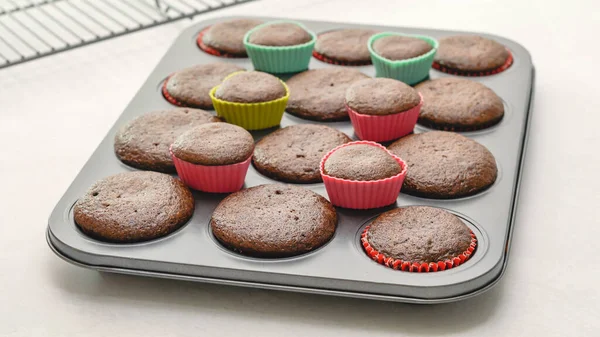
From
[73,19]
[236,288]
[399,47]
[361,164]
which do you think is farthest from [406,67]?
[73,19]

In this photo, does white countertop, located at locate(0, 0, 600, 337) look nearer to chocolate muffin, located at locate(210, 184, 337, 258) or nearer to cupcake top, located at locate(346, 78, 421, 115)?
chocolate muffin, located at locate(210, 184, 337, 258)

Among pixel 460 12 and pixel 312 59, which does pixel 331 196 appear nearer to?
pixel 312 59

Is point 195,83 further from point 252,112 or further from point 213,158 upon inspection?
point 213,158

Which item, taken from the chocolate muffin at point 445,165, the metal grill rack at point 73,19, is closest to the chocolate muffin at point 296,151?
the chocolate muffin at point 445,165

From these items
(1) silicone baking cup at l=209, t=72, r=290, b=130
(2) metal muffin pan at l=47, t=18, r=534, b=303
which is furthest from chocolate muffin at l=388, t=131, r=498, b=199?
(1) silicone baking cup at l=209, t=72, r=290, b=130

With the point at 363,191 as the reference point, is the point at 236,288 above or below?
below

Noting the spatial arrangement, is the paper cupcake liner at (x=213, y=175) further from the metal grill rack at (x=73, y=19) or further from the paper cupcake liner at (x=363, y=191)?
the metal grill rack at (x=73, y=19)
